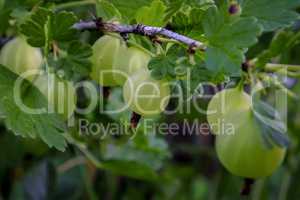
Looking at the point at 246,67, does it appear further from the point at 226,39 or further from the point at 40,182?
the point at 40,182

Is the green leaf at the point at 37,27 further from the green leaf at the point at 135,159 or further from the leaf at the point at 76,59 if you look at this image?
the green leaf at the point at 135,159

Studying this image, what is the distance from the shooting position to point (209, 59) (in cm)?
51

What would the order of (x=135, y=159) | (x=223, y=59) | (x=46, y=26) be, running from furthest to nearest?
(x=135, y=159) → (x=46, y=26) → (x=223, y=59)

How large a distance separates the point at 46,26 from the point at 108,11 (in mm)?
63

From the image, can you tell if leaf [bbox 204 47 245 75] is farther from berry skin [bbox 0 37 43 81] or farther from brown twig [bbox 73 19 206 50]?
berry skin [bbox 0 37 43 81]

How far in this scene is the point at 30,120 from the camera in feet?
2.01

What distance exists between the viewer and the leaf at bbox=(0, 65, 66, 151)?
0.60 meters

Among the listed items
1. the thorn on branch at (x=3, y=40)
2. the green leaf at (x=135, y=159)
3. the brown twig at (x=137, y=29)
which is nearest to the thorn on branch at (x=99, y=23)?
the brown twig at (x=137, y=29)

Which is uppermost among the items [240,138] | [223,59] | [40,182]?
[223,59]

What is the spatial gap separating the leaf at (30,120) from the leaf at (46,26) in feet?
0.17

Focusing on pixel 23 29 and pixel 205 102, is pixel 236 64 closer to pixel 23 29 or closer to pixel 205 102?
pixel 23 29

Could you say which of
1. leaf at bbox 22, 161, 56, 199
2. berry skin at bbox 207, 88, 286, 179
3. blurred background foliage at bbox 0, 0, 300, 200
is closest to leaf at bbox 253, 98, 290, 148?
berry skin at bbox 207, 88, 286, 179

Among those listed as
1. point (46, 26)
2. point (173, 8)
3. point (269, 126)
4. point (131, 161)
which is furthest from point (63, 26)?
point (131, 161)

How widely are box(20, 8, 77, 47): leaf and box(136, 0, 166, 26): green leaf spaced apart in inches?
2.9
